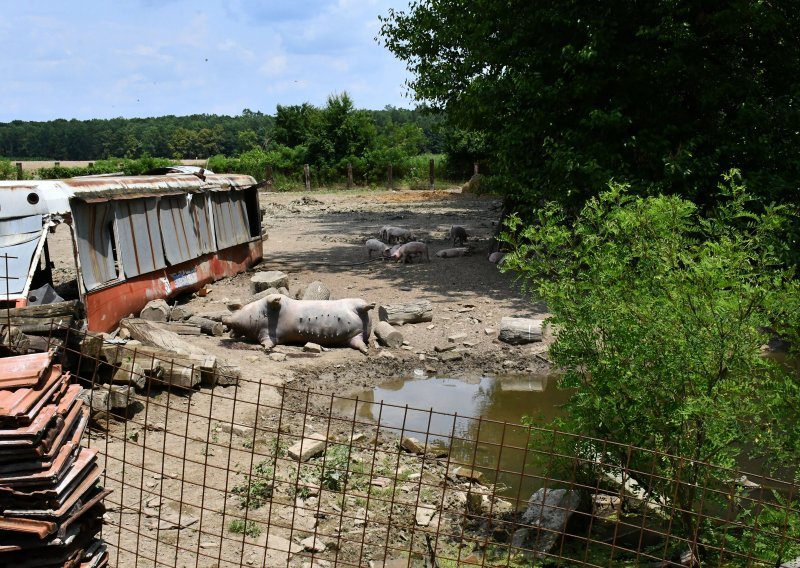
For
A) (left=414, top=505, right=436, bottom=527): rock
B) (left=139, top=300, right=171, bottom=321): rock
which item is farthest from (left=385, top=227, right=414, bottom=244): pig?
(left=414, top=505, right=436, bottom=527): rock

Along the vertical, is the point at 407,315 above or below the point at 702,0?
below

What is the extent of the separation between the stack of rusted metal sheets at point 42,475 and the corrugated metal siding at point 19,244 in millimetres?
5722

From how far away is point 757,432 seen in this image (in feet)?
16.2

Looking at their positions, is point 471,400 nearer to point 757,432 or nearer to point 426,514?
point 426,514

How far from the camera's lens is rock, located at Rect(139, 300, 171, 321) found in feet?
38.2

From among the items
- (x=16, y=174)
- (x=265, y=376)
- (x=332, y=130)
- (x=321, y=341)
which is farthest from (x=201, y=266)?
(x=332, y=130)

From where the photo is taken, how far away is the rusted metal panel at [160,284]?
10539mm

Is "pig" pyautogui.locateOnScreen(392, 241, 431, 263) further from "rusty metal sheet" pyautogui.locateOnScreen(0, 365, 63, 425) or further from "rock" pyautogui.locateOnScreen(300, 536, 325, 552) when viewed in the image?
"rusty metal sheet" pyautogui.locateOnScreen(0, 365, 63, 425)

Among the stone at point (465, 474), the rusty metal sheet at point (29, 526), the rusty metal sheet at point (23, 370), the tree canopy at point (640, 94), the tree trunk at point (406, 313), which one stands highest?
the tree canopy at point (640, 94)

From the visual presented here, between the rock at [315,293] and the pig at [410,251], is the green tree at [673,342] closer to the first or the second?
the rock at [315,293]

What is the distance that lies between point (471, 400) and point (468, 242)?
451 inches

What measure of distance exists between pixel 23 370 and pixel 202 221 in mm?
10743

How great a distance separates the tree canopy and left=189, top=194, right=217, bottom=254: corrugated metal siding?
553 centimetres

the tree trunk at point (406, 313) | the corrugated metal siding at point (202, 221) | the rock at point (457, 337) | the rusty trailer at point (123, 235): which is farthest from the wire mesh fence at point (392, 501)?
the corrugated metal siding at point (202, 221)
